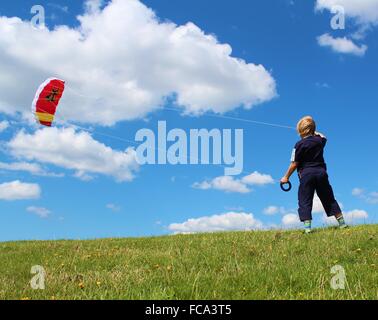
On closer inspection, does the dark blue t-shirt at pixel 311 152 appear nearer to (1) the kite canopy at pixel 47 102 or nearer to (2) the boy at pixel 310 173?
(2) the boy at pixel 310 173

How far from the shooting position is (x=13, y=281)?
8898 millimetres

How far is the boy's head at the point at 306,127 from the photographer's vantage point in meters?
13.3

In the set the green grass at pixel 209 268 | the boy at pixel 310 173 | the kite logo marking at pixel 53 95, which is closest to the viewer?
the green grass at pixel 209 268

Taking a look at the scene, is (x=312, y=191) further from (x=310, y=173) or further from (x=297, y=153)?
(x=297, y=153)

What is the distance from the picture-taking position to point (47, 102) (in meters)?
20.8

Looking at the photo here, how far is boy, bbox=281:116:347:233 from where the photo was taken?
42.5 feet

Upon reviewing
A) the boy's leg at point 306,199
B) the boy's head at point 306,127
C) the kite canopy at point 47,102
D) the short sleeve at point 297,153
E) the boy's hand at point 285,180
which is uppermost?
the kite canopy at point 47,102

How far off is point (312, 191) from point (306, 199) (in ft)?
0.88

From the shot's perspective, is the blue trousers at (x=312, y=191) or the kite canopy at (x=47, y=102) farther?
the kite canopy at (x=47, y=102)

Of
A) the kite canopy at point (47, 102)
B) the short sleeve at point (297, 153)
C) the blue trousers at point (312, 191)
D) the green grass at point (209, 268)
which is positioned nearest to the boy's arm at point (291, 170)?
the short sleeve at point (297, 153)

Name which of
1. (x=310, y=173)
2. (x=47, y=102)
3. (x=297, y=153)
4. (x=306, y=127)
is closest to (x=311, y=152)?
(x=297, y=153)

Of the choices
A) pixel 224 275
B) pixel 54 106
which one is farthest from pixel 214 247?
pixel 54 106

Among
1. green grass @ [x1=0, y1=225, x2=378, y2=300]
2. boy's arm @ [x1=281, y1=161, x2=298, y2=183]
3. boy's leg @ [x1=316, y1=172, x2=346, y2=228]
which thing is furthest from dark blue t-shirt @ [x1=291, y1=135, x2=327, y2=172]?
green grass @ [x1=0, y1=225, x2=378, y2=300]
